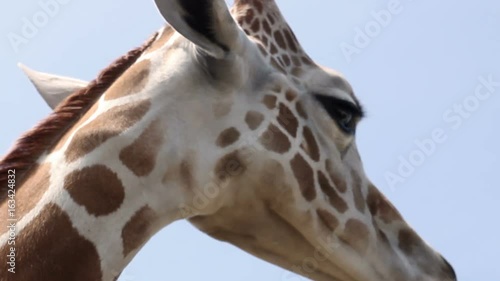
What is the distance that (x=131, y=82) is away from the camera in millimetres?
3141

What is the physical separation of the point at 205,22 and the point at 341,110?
0.81 m

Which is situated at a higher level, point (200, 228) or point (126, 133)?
point (126, 133)

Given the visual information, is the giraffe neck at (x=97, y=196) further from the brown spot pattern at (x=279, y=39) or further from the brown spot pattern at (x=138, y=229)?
the brown spot pattern at (x=279, y=39)

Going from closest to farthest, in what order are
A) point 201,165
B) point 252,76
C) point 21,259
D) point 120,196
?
1. point 21,259
2. point 120,196
3. point 201,165
4. point 252,76

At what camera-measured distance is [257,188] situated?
325cm

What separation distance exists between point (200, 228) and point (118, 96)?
67 centimetres

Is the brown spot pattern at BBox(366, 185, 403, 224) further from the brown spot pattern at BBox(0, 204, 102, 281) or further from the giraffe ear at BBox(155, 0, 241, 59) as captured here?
the brown spot pattern at BBox(0, 204, 102, 281)

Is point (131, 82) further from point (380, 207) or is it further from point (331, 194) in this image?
point (380, 207)

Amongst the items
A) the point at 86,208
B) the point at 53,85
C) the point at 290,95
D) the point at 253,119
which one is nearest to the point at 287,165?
the point at 253,119

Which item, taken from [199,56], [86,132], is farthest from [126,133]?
[199,56]

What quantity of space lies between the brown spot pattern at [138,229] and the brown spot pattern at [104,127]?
0.27 meters

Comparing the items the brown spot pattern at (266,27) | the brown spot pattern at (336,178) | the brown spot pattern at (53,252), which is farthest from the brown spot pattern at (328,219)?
the brown spot pattern at (53,252)

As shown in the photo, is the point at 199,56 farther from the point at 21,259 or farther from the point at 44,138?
the point at 21,259

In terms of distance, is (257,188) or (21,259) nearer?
(21,259)
